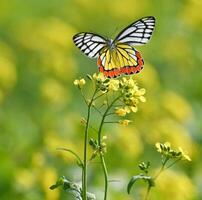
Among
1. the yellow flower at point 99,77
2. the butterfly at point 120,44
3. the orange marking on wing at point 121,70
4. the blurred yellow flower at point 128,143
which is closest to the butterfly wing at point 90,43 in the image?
the butterfly at point 120,44

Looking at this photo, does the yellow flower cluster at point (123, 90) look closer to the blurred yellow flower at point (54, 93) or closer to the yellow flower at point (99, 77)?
the yellow flower at point (99, 77)

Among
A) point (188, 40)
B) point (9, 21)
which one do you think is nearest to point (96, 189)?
point (188, 40)

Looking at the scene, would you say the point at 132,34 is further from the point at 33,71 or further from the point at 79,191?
the point at 33,71

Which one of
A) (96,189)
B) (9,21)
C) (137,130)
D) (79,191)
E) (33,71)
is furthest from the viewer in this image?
(9,21)

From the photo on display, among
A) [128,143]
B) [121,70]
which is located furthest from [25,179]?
[121,70]

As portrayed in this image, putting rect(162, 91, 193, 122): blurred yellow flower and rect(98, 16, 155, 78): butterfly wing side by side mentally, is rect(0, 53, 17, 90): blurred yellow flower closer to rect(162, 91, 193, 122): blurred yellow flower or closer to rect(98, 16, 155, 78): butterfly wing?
rect(162, 91, 193, 122): blurred yellow flower

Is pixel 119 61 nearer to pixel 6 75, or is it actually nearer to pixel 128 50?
pixel 128 50

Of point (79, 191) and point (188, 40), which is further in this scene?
point (188, 40)
